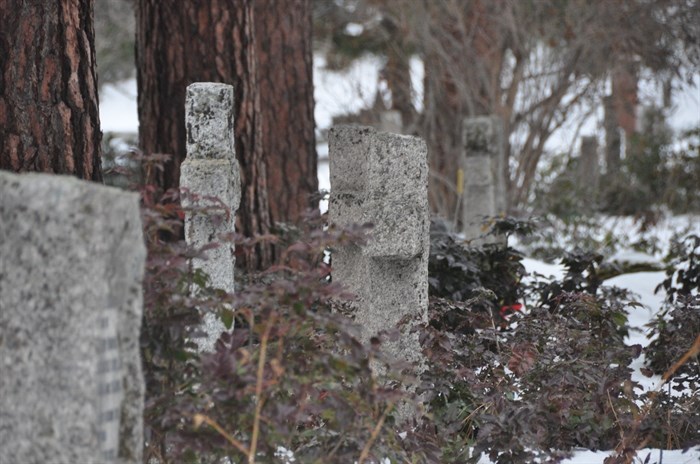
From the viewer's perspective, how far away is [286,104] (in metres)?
7.08

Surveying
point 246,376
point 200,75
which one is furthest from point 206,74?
point 246,376

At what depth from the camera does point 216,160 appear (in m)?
4.05

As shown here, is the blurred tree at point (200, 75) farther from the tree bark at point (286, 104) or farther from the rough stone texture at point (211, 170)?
the rough stone texture at point (211, 170)

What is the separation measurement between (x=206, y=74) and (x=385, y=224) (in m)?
2.47

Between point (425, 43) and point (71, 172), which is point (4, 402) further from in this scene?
point (425, 43)

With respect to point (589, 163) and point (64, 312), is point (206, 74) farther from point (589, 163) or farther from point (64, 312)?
point (589, 163)

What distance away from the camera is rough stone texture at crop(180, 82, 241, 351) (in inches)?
155

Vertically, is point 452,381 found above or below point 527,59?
below

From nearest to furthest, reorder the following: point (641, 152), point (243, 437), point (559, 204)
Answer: point (243, 437)
point (559, 204)
point (641, 152)

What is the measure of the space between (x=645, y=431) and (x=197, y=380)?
4.90 ft

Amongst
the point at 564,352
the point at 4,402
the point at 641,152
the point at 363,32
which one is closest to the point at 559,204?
the point at 641,152

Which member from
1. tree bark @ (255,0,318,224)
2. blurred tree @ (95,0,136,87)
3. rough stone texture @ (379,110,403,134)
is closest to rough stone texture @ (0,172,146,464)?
Answer: tree bark @ (255,0,318,224)

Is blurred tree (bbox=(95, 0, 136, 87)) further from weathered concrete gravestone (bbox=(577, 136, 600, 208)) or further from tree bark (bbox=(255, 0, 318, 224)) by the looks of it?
tree bark (bbox=(255, 0, 318, 224))

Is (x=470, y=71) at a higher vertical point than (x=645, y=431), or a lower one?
higher
